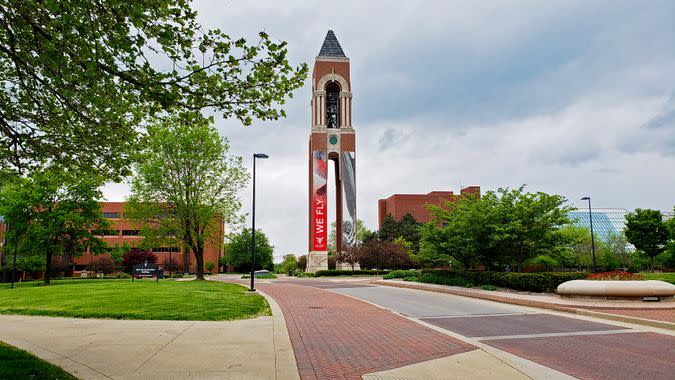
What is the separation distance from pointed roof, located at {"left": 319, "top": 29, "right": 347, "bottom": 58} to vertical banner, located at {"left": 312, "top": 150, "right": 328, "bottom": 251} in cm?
1872

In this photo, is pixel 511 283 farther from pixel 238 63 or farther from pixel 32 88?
pixel 32 88

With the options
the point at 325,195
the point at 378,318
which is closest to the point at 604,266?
the point at 325,195

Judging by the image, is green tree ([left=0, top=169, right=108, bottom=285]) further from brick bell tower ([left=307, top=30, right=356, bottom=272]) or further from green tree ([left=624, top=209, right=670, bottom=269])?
green tree ([left=624, top=209, right=670, bottom=269])

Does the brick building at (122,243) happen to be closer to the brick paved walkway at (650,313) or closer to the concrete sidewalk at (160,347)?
the concrete sidewalk at (160,347)

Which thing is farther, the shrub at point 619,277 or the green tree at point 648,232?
the green tree at point 648,232

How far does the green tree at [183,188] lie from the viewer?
35312 millimetres

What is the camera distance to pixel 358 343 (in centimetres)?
920

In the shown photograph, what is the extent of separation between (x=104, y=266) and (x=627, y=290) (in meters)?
67.6

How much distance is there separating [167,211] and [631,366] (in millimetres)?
34449

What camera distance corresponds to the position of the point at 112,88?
7.39 metres

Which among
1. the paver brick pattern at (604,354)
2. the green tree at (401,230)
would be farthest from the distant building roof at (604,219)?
the paver brick pattern at (604,354)

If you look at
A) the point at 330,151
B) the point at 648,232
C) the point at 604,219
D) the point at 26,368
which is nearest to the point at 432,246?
the point at 26,368

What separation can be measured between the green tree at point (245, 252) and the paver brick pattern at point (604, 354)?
76.7m

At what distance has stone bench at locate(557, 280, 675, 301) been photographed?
52.5 ft
